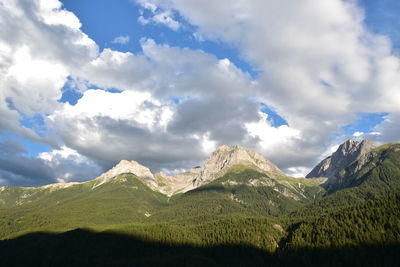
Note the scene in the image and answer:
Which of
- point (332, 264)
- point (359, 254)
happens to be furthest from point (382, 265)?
point (332, 264)

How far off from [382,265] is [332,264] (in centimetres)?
2667

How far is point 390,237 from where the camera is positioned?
197 m

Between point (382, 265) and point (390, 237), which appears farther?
point (390, 237)

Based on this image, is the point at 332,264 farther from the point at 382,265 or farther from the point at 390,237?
the point at 390,237

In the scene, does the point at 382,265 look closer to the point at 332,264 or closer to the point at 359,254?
the point at 359,254

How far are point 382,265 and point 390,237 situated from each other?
2629 centimetres

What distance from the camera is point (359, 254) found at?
191375 mm

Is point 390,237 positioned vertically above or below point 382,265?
above

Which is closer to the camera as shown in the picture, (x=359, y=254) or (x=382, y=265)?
(x=382, y=265)

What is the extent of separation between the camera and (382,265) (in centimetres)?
17800

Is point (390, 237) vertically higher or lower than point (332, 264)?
higher

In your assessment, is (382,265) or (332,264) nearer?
(382,265)

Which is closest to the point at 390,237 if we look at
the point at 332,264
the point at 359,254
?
the point at 359,254
